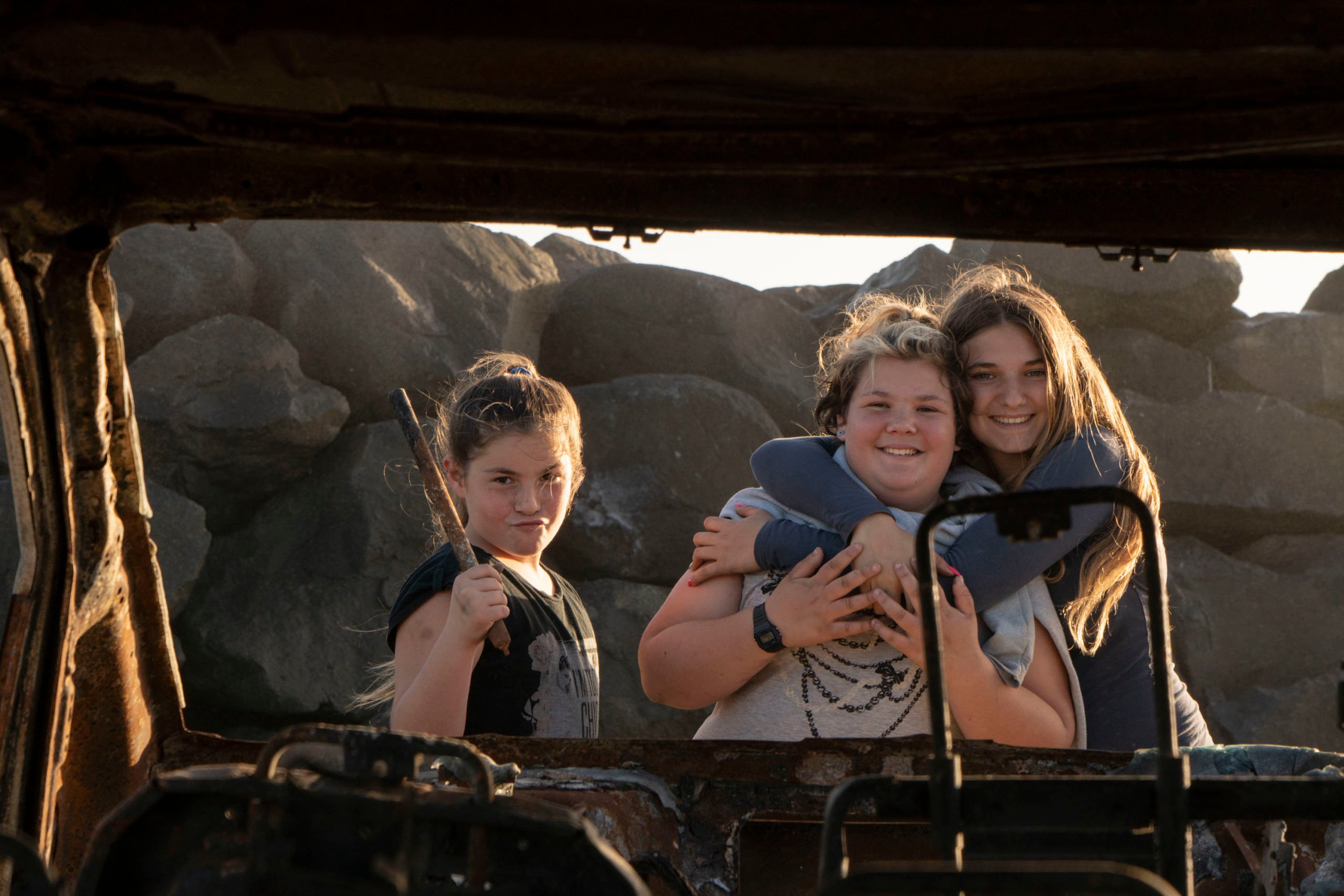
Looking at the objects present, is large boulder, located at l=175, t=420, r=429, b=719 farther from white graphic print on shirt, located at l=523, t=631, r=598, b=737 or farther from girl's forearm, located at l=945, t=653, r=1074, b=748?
girl's forearm, located at l=945, t=653, r=1074, b=748

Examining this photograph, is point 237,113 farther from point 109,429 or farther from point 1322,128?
point 1322,128

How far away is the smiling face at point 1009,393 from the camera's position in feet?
7.43

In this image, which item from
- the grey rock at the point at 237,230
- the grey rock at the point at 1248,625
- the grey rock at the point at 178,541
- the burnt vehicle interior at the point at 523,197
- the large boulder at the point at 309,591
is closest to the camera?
the burnt vehicle interior at the point at 523,197

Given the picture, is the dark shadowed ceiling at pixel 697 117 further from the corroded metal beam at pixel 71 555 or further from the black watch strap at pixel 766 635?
the black watch strap at pixel 766 635

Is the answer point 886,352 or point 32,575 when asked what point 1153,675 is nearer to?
point 886,352

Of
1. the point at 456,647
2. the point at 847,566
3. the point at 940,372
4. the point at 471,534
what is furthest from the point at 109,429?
the point at 940,372

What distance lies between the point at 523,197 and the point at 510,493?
116 cm

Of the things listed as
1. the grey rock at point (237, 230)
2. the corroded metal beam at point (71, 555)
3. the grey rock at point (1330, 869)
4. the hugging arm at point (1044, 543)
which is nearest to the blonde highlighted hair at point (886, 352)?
the hugging arm at point (1044, 543)

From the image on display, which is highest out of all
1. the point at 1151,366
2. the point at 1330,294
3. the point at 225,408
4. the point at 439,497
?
the point at 1330,294

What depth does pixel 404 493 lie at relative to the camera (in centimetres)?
762

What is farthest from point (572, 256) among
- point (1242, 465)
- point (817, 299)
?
point (1242, 465)

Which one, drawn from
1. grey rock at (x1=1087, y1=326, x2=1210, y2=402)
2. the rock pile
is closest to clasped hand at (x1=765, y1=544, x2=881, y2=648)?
the rock pile

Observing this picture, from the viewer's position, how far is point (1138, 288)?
920cm

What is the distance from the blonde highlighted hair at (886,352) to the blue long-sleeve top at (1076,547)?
18 centimetres
